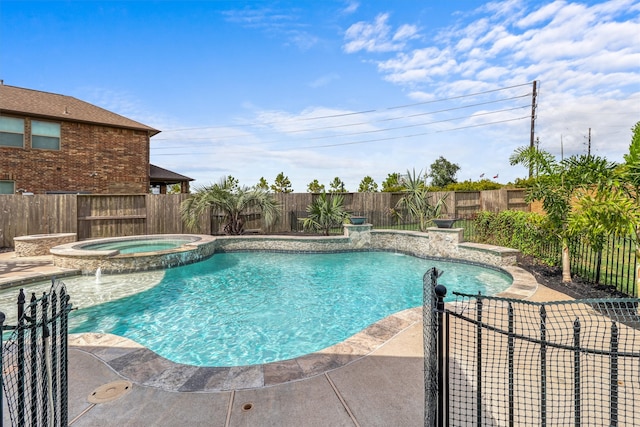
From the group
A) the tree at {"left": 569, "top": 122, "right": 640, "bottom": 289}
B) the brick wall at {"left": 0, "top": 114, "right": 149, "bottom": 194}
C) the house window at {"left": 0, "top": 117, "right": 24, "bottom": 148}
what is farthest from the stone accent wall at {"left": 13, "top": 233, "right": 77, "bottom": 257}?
the tree at {"left": 569, "top": 122, "right": 640, "bottom": 289}

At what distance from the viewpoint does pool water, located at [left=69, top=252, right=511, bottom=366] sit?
4.04 meters

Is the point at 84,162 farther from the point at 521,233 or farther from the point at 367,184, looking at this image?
the point at 367,184

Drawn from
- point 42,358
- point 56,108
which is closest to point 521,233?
point 42,358

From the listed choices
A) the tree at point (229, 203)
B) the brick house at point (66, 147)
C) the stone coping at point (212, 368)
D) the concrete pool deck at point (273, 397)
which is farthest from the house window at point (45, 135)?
the concrete pool deck at point (273, 397)

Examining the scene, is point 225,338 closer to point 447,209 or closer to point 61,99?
point 447,209

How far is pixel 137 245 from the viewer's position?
1052 centimetres

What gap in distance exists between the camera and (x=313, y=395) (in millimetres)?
2453

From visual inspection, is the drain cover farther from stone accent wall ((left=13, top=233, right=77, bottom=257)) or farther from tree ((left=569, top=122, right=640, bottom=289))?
stone accent wall ((left=13, top=233, right=77, bottom=257))

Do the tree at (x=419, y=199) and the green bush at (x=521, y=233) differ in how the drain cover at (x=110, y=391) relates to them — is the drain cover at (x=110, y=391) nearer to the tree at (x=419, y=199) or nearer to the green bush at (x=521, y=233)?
the green bush at (x=521, y=233)

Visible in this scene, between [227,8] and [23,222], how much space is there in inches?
403

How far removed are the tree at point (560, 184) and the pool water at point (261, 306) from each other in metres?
1.51

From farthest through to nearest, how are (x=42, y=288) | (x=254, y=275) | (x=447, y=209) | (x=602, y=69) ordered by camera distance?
(x=447, y=209) < (x=602, y=69) < (x=254, y=275) < (x=42, y=288)

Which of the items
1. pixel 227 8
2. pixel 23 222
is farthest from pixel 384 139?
pixel 23 222

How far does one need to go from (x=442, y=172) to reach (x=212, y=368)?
33.5m
